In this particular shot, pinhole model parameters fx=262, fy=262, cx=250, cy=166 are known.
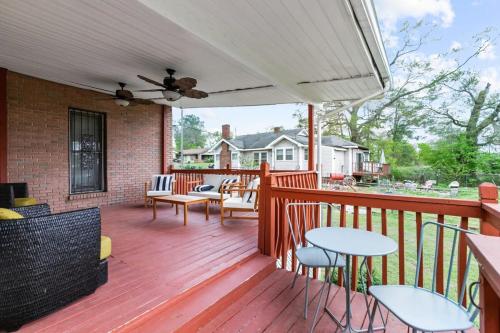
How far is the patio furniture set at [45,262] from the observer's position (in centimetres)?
166

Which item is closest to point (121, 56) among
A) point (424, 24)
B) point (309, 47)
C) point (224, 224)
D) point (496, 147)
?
point (309, 47)

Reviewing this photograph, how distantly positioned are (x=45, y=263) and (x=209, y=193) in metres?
3.99

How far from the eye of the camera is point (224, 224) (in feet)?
14.5

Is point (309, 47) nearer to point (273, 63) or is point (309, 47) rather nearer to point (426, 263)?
point (273, 63)

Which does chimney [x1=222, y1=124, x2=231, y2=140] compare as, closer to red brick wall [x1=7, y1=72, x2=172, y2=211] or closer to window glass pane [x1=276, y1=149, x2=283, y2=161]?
window glass pane [x1=276, y1=149, x2=283, y2=161]

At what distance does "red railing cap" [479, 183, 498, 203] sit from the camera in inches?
75.4

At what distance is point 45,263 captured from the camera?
5.87 feet

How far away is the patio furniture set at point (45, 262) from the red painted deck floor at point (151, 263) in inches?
4.2

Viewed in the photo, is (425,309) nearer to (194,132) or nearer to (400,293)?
(400,293)

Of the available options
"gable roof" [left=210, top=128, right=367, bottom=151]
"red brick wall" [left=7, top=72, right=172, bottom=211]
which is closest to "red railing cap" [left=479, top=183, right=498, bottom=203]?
"red brick wall" [left=7, top=72, right=172, bottom=211]

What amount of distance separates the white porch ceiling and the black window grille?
92cm

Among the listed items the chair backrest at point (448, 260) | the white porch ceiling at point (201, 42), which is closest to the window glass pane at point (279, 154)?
the chair backrest at point (448, 260)

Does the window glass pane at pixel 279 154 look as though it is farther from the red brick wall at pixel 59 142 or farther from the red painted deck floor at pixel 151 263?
the red painted deck floor at pixel 151 263

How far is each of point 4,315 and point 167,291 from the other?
101 centimetres
